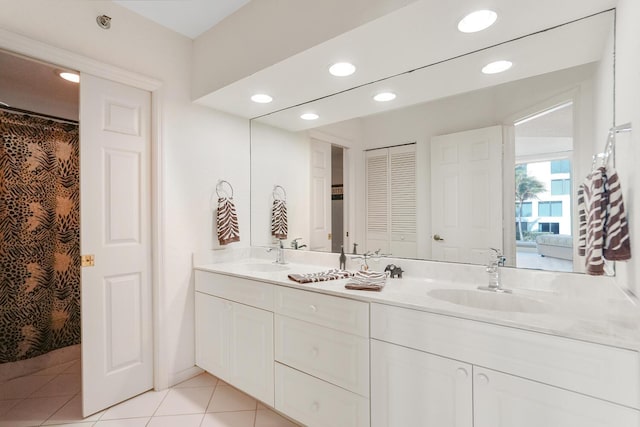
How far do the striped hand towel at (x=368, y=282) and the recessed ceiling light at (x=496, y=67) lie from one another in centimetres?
124

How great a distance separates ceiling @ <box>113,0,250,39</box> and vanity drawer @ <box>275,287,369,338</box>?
1801 mm

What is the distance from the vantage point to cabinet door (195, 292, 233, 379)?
214 cm

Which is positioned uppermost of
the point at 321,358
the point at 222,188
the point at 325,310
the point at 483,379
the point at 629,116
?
the point at 629,116

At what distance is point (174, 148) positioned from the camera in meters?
2.30

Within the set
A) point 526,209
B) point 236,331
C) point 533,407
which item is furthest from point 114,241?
point 526,209

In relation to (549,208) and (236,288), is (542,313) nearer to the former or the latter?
(549,208)

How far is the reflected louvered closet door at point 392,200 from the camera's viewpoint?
199cm

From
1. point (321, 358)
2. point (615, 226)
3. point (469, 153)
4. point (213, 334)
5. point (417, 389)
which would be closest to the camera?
point (615, 226)

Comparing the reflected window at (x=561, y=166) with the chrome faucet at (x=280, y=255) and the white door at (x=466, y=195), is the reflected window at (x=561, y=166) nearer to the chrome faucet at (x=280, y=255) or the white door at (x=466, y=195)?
the white door at (x=466, y=195)

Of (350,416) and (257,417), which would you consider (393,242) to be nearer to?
(350,416)

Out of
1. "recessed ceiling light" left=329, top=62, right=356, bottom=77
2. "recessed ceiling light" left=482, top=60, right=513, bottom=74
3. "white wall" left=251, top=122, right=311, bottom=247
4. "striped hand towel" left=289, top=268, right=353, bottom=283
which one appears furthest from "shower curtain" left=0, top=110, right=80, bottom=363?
"recessed ceiling light" left=482, top=60, right=513, bottom=74

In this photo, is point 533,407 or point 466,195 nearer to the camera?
point 533,407

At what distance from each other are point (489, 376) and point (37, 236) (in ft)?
11.1

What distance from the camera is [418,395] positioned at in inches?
50.9
